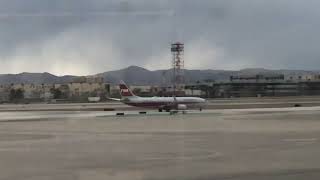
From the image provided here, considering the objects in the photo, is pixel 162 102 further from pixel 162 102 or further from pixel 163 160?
pixel 163 160

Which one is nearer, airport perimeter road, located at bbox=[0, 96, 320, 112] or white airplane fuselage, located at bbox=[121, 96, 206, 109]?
white airplane fuselage, located at bbox=[121, 96, 206, 109]

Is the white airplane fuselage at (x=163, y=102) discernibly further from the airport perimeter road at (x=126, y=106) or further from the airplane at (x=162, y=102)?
the airport perimeter road at (x=126, y=106)

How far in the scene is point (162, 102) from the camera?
79.9 m

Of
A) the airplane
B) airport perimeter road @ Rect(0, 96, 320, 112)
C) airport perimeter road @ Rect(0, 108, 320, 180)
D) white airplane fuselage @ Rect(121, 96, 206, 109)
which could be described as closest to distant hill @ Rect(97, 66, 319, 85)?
airport perimeter road @ Rect(0, 108, 320, 180)

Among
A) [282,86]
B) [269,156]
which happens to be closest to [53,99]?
[282,86]

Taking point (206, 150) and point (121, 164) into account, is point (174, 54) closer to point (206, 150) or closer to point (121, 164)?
point (206, 150)

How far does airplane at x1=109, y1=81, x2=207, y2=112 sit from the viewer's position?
257ft

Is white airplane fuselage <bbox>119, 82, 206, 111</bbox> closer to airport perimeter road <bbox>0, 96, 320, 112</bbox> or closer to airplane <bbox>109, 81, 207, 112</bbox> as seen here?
airplane <bbox>109, 81, 207, 112</bbox>

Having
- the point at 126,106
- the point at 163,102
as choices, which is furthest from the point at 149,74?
the point at 126,106

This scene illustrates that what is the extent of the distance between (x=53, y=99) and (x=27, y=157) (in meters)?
128

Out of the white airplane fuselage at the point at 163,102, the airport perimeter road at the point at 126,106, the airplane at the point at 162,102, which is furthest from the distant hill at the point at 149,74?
the airport perimeter road at the point at 126,106

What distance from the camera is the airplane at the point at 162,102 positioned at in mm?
78375

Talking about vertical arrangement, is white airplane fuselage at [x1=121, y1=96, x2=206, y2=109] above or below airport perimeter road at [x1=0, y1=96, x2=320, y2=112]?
above

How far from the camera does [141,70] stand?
26.8 m
